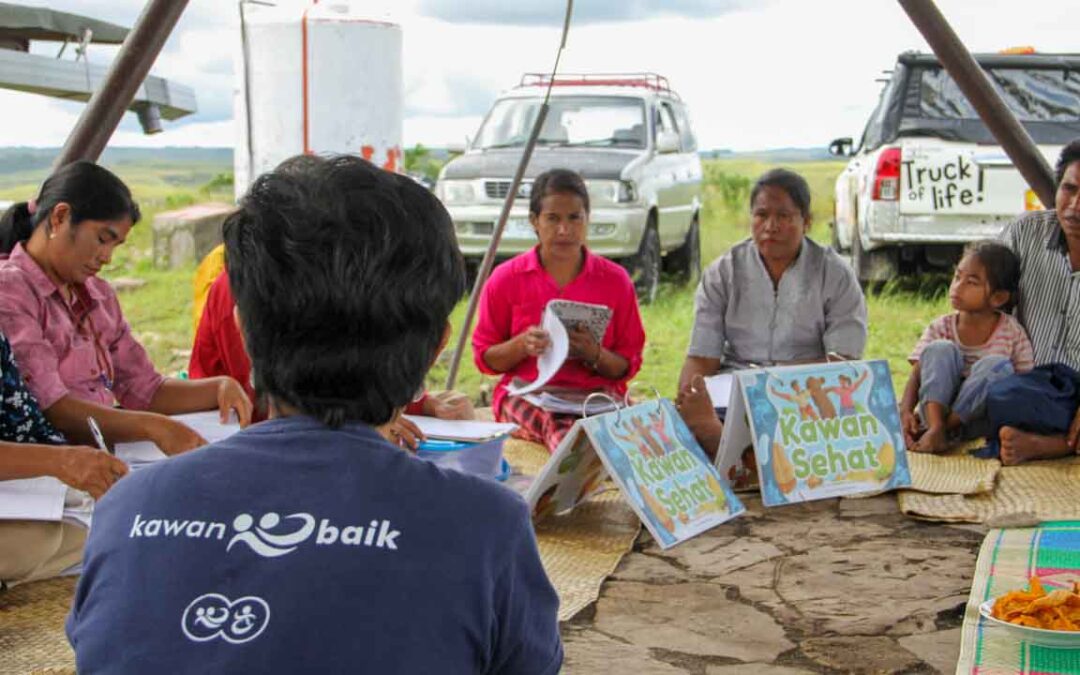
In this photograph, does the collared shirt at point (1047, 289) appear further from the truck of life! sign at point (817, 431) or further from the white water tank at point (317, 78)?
the white water tank at point (317, 78)

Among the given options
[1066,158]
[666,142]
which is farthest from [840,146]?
[1066,158]

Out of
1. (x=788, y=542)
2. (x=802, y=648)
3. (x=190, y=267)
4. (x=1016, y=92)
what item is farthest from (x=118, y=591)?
(x=190, y=267)

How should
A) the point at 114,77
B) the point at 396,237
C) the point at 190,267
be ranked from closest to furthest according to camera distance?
the point at 396,237 → the point at 114,77 → the point at 190,267

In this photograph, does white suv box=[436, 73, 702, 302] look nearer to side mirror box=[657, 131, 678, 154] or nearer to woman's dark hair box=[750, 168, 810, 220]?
side mirror box=[657, 131, 678, 154]

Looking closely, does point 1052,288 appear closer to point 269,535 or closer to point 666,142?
point 269,535

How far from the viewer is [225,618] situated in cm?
119

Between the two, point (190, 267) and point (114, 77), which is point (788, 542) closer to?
point (114, 77)

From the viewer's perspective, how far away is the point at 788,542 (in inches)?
146

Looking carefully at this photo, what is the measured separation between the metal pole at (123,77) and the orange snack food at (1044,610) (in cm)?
283

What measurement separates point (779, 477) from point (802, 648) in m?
1.23

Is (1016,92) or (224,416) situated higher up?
(1016,92)

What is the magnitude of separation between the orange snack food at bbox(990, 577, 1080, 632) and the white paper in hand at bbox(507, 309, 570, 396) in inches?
70.0

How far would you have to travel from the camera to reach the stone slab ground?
2.80m

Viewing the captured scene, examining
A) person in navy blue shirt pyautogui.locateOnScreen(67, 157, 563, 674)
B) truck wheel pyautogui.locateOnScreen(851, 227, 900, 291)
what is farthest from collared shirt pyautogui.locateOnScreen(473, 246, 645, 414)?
truck wheel pyautogui.locateOnScreen(851, 227, 900, 291)
